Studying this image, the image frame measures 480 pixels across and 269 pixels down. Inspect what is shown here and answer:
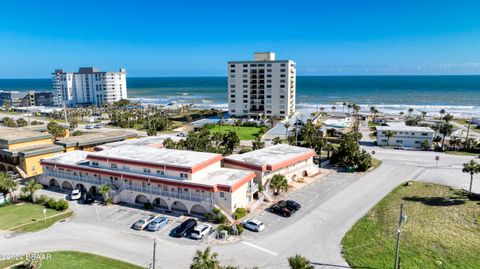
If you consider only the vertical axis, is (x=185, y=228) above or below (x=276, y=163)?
below

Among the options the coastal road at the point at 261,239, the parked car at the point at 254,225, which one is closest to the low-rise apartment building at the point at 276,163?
the coastal road at the point at 261,239

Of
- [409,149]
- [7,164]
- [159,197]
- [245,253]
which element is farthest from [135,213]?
[409,149]

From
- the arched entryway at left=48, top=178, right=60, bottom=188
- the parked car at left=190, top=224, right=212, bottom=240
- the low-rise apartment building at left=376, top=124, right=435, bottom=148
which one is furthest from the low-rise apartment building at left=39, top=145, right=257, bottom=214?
the low-rise apartment building at left=376, top=124, right=435, bottom=148

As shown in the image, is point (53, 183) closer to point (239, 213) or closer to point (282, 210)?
point (239, 213)

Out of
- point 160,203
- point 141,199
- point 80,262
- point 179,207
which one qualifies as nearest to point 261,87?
point 141,199

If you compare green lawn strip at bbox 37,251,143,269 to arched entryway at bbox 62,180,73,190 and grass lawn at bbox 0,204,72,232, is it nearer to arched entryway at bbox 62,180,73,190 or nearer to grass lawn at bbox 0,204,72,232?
grass lawn at bbox 0,204,72,232

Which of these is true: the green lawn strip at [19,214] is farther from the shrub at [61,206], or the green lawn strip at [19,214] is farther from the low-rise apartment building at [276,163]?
the low-rise apartment building at [276,163]
